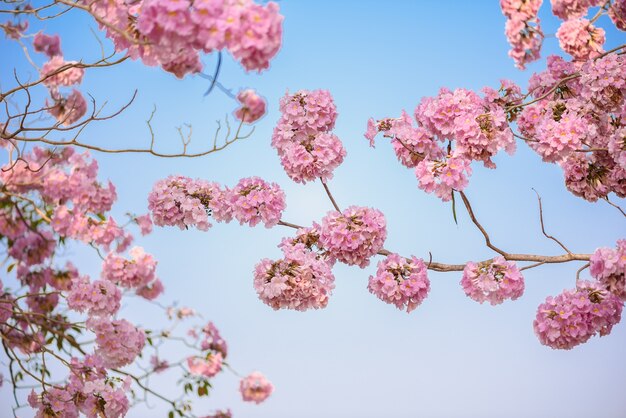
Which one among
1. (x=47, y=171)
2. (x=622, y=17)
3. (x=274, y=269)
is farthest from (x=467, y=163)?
(x=47, y=171)

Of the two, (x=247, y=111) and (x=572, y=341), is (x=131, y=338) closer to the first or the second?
(x=247, y=111)

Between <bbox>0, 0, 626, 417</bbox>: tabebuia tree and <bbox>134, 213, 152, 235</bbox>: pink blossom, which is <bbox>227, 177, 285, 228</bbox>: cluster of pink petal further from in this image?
<bbox>134, 213, 152, 235</bbox>: pink blossom

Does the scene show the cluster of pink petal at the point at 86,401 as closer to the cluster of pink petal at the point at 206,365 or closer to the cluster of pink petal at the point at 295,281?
the cluster of pink petal at the point at 295,281

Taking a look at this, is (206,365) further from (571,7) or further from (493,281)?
(571,7)

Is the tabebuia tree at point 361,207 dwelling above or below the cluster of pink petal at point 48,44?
below

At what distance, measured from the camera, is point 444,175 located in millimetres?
3582

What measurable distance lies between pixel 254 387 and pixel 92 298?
10.9 ft

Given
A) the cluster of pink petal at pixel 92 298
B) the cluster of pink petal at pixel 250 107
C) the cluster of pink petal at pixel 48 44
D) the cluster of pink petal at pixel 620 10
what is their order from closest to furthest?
the cluster of pink petal at pixel 250 107
the cluster of pink petal at pixel 620 10
the cluster of pink petal at pixel 92 298
the cluster of pink petal at pixel 48 44

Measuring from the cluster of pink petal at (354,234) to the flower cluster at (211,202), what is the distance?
1.31 feet

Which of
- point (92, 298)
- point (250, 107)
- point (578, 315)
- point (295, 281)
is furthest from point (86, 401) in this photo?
point (578, 315)

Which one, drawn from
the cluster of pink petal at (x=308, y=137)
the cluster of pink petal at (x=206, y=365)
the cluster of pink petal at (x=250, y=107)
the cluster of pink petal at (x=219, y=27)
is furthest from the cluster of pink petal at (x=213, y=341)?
the cluster of pink petal at (x=219, y=27)

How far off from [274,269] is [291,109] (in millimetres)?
974

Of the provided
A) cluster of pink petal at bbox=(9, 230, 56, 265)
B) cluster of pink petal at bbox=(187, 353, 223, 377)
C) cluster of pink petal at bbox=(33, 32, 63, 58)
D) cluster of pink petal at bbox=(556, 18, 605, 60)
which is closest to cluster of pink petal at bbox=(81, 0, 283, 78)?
cluster of pink petal at bbox=(556, 18, 605, 60)

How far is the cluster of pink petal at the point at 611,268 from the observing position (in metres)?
3.29
